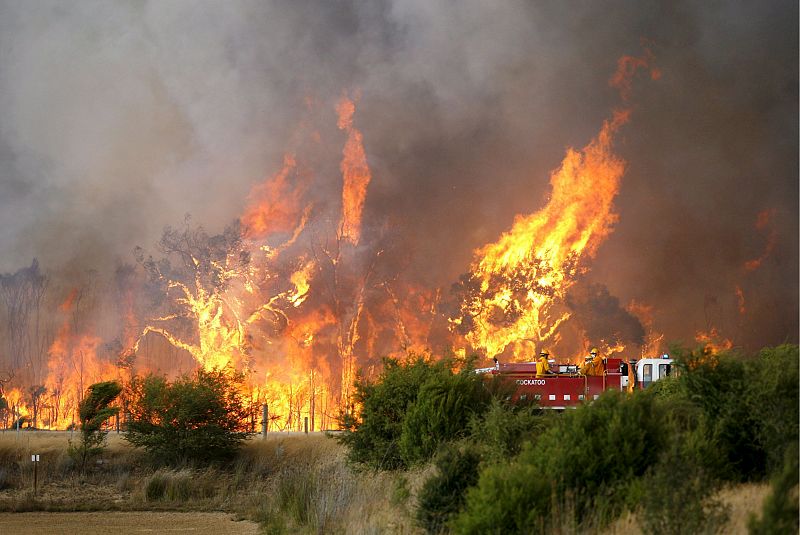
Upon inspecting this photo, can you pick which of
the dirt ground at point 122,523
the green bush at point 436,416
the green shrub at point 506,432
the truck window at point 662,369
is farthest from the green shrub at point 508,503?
the truck window at point 662,369

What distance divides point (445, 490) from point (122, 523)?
18.3m

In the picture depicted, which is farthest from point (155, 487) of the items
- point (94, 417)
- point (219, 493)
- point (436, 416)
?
point (436, 416)

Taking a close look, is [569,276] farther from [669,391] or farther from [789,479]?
[789,479]

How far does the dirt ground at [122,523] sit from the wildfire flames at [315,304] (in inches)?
1498

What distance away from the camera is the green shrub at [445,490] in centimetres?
1905

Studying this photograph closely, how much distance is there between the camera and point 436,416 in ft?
90.0

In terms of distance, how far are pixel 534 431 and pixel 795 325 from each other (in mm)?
64302

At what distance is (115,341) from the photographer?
267 feet

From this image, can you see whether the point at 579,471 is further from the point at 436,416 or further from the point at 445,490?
the point at 436,416

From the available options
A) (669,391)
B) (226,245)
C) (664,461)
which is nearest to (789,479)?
(664,461)

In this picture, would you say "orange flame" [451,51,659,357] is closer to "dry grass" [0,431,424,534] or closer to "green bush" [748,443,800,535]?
"dry grass" [0,431,424,534]

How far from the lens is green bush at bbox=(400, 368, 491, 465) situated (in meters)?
27.3

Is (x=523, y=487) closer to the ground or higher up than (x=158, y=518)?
higher up

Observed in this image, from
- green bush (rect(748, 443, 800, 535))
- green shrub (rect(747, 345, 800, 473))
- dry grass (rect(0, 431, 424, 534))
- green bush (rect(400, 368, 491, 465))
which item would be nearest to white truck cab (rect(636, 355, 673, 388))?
green bush (rect(400, 368, 491, 465))
